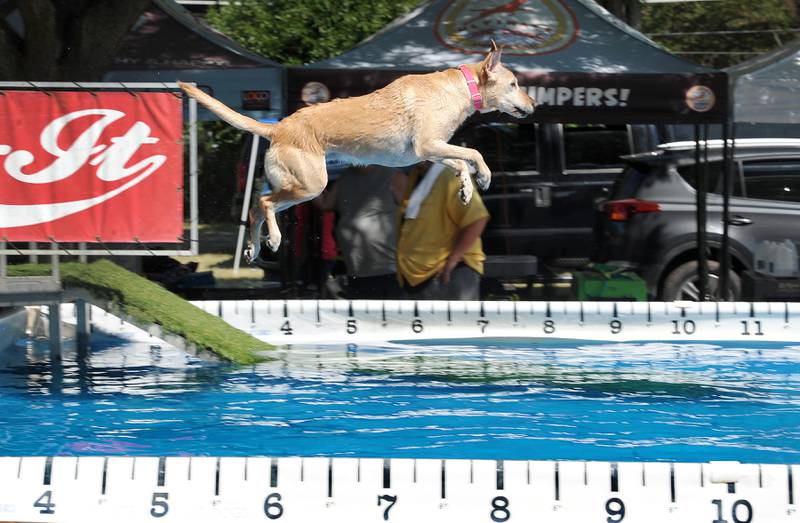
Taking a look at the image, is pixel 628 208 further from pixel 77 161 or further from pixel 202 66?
pixel 77 161

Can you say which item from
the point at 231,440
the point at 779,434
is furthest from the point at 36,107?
the point at 779,434

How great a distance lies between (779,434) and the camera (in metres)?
6.11

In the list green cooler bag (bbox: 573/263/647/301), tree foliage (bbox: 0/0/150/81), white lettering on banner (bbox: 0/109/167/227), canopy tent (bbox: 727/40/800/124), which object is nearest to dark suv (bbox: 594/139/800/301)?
green cooler bag (bbox: 573/263/647/301)

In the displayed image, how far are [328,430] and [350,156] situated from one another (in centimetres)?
196

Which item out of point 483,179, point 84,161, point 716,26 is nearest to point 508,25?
point 483,179

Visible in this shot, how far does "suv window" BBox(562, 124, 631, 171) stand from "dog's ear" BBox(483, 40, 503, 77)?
229 inches

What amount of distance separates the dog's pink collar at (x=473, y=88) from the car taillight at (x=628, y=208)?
4619mm

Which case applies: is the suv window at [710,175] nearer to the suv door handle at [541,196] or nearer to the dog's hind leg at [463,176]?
the suv door handle at [541,196]

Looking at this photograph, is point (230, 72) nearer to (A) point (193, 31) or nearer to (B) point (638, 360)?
(A) point (193, 31)

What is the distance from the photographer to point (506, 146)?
12906 mm

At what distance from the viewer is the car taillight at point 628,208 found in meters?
11.6

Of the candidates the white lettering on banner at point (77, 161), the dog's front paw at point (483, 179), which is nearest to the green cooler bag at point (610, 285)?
the dog's front paw at point (483, 179)

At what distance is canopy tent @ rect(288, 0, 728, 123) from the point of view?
390 inches

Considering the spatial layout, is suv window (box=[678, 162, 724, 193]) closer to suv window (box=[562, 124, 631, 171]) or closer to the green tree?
suv window (box=[562, 124, 631, 171])
